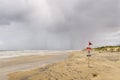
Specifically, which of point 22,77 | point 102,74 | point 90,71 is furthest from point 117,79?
point 22,77

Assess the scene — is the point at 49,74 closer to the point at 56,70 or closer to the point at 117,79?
the point at 56,70

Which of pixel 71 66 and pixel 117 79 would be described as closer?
pixel 117 79

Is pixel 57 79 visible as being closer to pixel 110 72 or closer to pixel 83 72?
pixel 83 72

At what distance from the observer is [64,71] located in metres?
23.4

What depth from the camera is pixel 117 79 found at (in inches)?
749

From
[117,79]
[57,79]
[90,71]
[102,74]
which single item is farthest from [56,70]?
[117,79]

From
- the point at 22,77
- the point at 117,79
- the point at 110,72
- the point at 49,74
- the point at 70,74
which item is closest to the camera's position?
the point at 117,79

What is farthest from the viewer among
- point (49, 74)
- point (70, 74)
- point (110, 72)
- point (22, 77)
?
point (22, 77)

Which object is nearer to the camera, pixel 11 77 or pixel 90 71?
pixel 90 71

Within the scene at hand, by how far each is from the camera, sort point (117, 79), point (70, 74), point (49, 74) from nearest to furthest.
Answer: point (117, 79) → point (70, 74) → point (49, 74)

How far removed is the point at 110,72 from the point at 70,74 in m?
3.61

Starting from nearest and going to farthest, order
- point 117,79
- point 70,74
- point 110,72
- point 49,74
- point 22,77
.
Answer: point 117,79 < point 110,72 < point 70,74 < point 49,74 < point 22,77

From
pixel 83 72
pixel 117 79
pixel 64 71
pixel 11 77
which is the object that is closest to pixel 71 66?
pixel 64 71

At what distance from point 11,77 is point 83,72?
34.1 feet
